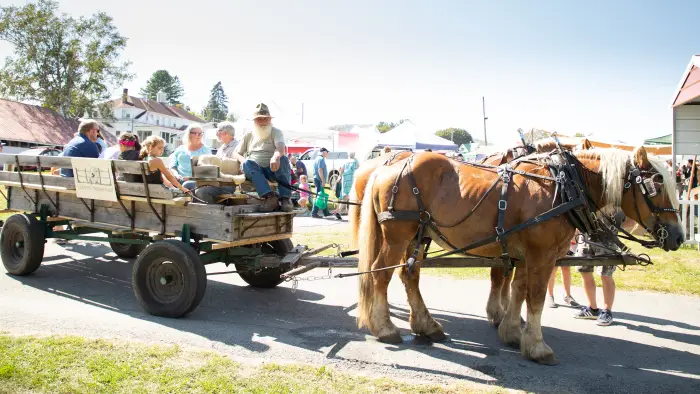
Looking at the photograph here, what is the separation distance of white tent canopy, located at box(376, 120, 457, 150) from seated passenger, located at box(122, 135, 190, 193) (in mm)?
16981

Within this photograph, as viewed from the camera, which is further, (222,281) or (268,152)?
(222,281)

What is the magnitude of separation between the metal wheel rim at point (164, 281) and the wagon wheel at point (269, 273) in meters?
1.05

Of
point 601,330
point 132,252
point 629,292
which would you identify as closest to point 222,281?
point 132,252

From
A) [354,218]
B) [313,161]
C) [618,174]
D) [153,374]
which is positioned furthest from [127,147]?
[313,161]

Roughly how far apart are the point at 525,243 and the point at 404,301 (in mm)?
2425

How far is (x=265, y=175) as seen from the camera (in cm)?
594

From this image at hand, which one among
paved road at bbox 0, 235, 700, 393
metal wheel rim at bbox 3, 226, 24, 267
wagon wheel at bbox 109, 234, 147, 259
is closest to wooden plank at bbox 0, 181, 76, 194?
metal wheel rim at bbox 3, 226, 24, 267

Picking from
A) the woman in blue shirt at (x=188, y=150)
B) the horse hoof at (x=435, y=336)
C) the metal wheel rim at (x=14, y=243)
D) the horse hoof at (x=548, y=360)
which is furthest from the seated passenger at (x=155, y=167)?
the horse hoof at (x=548, y=360)

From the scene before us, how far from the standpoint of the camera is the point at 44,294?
6105 millimetres

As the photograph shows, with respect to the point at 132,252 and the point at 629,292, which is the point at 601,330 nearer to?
the point at 629,292

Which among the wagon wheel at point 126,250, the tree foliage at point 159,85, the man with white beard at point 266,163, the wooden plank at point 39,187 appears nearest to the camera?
the man with white beard at point 266,163

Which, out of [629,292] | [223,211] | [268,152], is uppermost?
[268,152]

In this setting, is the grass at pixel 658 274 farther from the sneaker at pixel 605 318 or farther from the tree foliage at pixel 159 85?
the tree foliage at pixel 159 85

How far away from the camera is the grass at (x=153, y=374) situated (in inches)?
143
